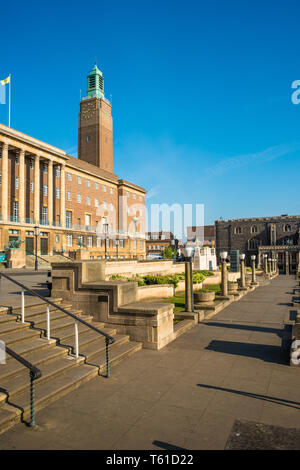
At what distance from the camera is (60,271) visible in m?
10.1

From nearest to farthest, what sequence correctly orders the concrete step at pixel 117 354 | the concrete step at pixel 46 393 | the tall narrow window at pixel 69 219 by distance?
the concrete step at pixel 46 393, the concrete step at pixel 117 354, the tall narrow window at pixel 69 219

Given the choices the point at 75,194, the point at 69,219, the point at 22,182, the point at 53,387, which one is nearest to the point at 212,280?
the point at 53,387

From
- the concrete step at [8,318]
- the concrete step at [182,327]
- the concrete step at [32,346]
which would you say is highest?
the concrete step at [8,318]

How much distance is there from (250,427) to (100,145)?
81395 millimetres

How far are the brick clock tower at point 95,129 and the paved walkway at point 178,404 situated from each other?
3009 inches

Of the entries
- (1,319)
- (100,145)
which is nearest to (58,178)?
(100,145)

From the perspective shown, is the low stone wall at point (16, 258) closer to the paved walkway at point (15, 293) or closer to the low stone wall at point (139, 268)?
the low stone wall at point (139, 268)

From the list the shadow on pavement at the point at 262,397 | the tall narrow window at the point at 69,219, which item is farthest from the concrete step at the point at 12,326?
the tall narrow window at the point at 69,219

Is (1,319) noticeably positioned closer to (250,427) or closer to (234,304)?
(250,427)

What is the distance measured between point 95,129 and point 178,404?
8300 centimetres

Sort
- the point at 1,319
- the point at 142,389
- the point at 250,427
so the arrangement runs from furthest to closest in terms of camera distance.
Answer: the point at 1,319 < the point at 142,389 < the point at 250,427

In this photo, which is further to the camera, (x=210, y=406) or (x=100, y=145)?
(x=100, y=145)

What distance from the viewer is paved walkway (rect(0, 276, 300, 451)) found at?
4.27m

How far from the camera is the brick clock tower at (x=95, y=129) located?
81312 millimetres
